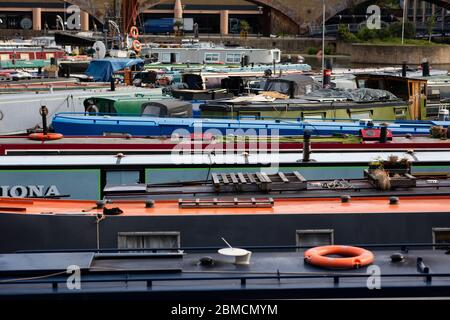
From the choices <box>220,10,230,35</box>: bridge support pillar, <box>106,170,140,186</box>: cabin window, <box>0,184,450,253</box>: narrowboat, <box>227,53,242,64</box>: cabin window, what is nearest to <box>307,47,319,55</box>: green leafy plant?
<box>220,10,230,35</box>: bridge support pillar

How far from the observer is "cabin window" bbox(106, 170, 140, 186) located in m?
11.2

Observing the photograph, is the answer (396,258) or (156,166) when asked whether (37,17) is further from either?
(396,258)

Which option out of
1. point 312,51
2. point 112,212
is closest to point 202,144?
point 112,212

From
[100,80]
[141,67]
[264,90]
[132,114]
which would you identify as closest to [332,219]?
[132,114]

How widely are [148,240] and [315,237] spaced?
5.83 feet

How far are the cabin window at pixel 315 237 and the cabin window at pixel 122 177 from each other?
11.8ft

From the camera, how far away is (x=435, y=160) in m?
11.9

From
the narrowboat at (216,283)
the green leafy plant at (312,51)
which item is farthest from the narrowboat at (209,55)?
the narrowboat at (216,283)

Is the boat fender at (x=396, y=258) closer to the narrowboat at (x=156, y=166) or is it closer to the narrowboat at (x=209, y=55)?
the narrowboat at (x=156, y=166)

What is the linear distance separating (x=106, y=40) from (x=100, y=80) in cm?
990

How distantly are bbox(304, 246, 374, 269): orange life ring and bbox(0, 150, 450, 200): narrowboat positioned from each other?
12.6 ft

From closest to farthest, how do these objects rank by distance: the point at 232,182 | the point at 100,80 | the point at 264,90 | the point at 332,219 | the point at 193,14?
1. the point at 332,219
2. the point at 232,182
3. the point at 264,90
4. the point at 100,80
5. the point at 193,14

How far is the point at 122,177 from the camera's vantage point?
36.9 ft
